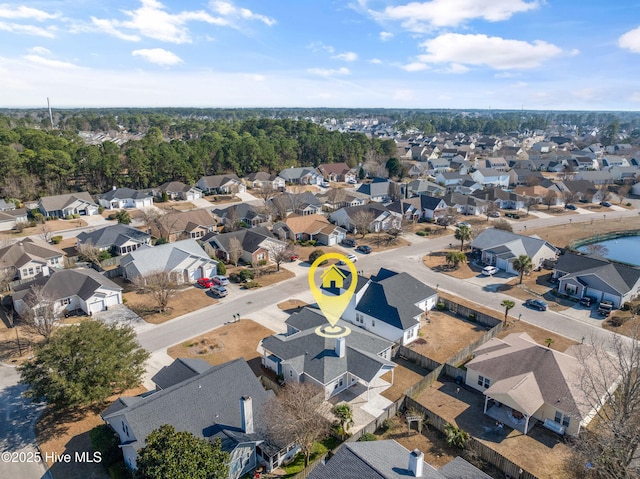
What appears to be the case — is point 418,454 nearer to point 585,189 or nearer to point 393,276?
point 393,276

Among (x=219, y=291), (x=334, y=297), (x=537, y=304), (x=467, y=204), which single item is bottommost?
(x=219, y=291)

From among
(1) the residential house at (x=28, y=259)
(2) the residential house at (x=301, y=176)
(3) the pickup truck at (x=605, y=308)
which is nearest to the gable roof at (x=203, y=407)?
(1) the residential house at (x=28, y=259)

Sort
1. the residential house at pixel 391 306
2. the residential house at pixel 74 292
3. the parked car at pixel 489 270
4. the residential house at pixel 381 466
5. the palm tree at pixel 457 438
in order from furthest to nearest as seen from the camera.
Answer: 1. the parked car at pixel 489 270
2. the residential house at pixel 74 292
3. the residential house at pixel 391 306
4. the palm tree at pixel 457 438
5. the residential house at pixel 381 466

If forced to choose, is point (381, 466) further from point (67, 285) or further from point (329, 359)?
point (67, 285)

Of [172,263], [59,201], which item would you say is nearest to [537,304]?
[172,263]

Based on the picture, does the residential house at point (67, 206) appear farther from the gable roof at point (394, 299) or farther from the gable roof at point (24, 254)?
the gable roof at point (394, 299)

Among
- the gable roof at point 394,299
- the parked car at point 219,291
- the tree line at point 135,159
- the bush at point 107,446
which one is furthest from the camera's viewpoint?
the tree line at point 135,159
